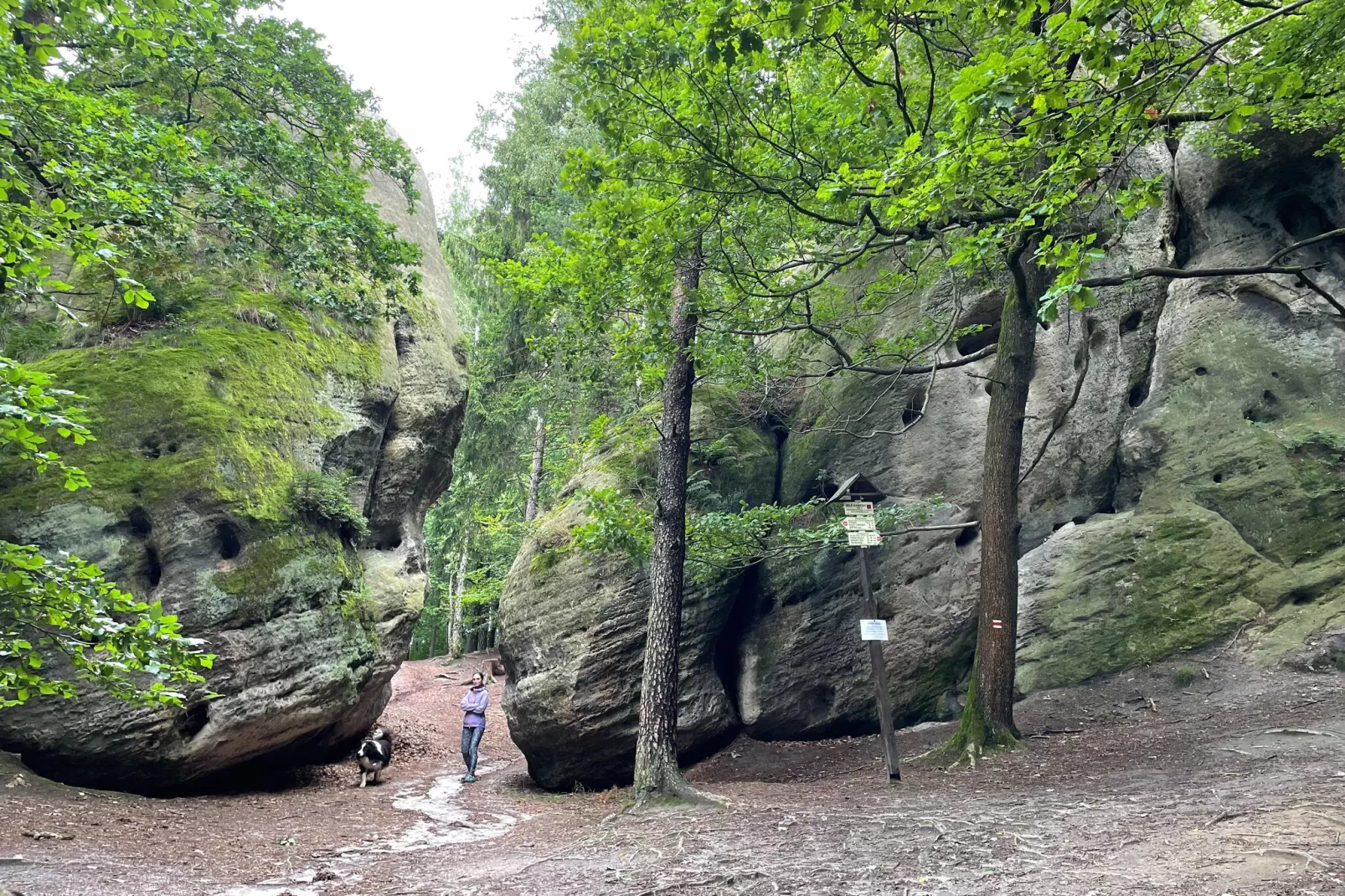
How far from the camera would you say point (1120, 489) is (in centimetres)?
1080

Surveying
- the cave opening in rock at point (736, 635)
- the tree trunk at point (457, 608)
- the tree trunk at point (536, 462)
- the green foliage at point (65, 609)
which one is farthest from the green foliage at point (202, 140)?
the tree trunk at point (457, 608)

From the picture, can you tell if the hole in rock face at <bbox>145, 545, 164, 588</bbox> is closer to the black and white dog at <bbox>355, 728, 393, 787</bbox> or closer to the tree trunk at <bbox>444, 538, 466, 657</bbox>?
the black and white dog at <bbox>355, 728, 393, 787</bbox>

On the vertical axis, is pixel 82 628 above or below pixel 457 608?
below

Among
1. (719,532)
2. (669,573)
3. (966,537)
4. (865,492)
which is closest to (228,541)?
(669,573)

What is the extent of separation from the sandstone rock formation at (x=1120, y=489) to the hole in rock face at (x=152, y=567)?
14.6 ft

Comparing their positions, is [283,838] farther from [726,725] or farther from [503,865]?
[726,725]

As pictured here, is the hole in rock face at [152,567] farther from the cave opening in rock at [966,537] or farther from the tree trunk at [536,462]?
the tree trunk at [536,462]

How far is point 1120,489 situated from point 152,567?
1323cm

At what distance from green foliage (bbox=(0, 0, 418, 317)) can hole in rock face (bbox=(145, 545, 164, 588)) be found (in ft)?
10.8

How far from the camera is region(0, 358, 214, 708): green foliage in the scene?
3.52 metres

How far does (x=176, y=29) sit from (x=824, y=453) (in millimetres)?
10372

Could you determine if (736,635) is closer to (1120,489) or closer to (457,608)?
(1120,489)

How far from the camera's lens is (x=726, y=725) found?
1058 centimetres

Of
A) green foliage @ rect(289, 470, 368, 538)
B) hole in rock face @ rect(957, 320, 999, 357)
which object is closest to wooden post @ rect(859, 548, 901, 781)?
hole in rock face @ rect(957, 320, 999, 357)
